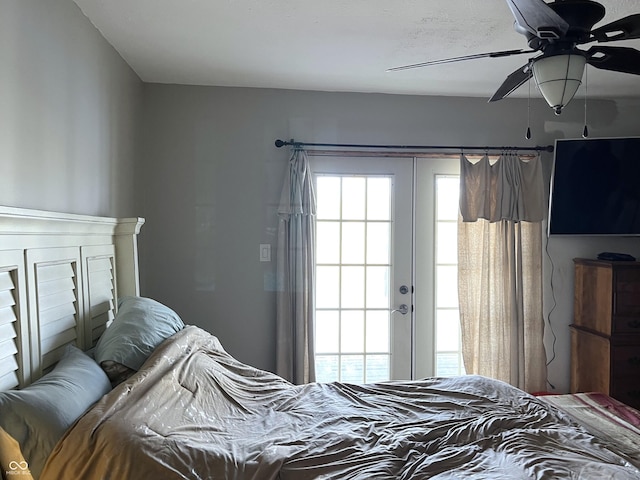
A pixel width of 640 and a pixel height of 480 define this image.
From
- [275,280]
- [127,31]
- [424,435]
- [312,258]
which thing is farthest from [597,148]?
[127,31]

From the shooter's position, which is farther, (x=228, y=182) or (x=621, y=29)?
(x=228, y=182)

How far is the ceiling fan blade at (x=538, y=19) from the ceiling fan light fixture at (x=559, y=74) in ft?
0.27

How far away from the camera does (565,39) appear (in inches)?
63.3

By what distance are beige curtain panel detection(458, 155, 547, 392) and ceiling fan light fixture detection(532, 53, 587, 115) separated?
188cm

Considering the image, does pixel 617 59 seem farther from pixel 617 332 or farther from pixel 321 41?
pixel 617 332

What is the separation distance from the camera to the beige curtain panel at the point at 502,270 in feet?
11.7

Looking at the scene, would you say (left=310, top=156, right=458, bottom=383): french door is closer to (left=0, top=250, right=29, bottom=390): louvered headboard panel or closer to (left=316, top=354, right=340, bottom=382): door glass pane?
(left=316, top=354, right=340, bottom=382): door glass pane

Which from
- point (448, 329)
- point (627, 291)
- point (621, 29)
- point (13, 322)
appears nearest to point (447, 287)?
point (448, 329)

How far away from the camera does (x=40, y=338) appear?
1729 millimetres

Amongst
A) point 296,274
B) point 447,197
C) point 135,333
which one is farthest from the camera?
point 447,197

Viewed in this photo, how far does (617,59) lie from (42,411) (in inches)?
86.4

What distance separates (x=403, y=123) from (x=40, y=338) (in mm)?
2775

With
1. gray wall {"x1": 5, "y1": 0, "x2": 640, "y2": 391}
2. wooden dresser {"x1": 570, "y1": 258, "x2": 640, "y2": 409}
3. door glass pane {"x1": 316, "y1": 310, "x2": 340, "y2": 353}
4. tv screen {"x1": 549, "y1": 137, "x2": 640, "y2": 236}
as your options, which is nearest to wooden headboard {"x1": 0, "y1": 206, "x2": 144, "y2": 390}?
gray wall {"x1": 5, "y1": 0, "x2": 640, "y2": 391}

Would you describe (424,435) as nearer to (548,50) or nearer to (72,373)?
(72,373)
